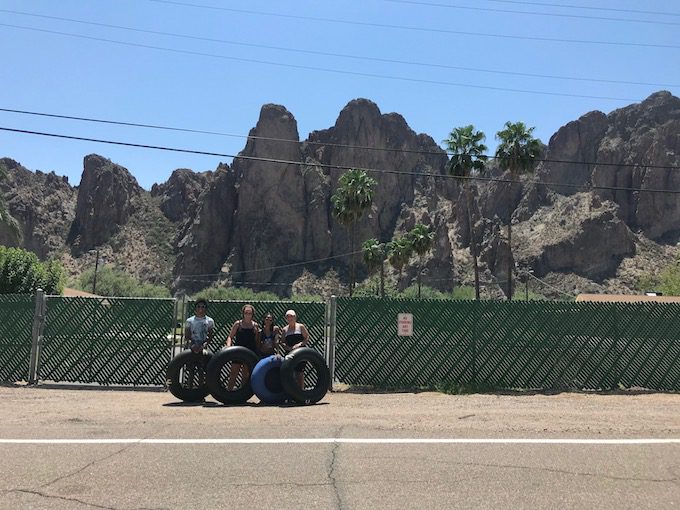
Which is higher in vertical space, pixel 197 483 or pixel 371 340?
pixel 371 340

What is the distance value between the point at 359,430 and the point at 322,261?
113773 mm

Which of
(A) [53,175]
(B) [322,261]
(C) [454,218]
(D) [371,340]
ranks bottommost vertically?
(D) [371,340]

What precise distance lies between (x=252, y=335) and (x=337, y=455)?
186 inches

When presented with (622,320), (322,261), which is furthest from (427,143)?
(622,320)

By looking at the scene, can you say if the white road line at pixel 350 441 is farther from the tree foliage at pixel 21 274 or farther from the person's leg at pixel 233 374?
the tree foliage at pixel 21 274

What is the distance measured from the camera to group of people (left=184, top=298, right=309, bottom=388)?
11438 mm

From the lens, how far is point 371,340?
42.1 feet

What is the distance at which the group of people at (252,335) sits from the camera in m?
11.4

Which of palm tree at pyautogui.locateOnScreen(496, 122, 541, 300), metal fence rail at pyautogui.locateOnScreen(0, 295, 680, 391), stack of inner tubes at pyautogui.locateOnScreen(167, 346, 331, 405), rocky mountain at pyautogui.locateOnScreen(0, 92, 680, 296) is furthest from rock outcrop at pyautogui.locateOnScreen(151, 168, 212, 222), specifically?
stack of inner tubes at pyautogui.locateOnScreen(167, 346, 331, 405)

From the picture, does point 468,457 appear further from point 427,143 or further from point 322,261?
point 427,143

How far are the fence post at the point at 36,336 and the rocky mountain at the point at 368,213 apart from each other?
324 ft

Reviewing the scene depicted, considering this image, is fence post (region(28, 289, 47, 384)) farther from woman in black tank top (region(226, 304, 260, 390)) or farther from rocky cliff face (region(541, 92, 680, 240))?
rocky cliff face (region(541, 92, 680, 240))

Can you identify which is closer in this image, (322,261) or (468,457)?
(468,457)

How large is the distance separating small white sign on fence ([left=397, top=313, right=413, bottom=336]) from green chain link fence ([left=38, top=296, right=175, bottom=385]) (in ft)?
15.7
